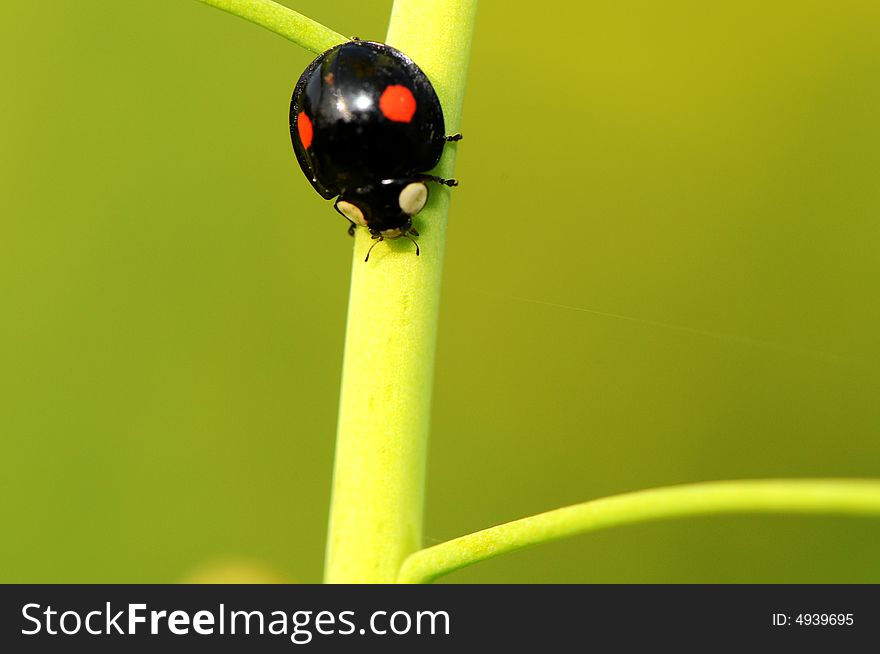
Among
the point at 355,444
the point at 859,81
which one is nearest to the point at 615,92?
the point at 859,81

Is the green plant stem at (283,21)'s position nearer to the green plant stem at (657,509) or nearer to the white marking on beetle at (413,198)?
the white marking on beetle at (413,198)

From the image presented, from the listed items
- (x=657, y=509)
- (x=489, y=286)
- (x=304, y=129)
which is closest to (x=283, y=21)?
(x=304, y=129)

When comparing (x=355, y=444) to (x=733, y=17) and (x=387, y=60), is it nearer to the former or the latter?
(x=387, y=60)

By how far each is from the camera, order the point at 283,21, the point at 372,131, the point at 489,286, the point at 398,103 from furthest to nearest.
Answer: the point at 489,286 < the point at 372,131 < the point at 398,103 < the point at 283,21

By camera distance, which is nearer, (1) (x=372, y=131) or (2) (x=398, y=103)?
(2) (x=398, y=103)

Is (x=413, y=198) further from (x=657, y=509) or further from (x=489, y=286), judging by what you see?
(x=489, y=286)

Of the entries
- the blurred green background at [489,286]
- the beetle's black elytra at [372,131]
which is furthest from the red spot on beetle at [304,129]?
the blurred green background at [489,286]
